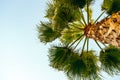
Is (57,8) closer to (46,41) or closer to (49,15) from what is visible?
(49,15)

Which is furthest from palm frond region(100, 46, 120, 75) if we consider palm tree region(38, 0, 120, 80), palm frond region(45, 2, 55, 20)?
palm frond region(45, 2, 55, 20)

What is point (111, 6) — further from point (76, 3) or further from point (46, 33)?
point (46, 33)

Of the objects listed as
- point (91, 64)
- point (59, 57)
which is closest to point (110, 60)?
point (91, 64)

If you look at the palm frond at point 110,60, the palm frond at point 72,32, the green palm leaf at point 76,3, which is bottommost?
the palm frond at point 110,60

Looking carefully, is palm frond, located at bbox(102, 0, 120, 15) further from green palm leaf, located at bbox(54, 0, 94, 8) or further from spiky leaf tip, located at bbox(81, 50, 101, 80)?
spiky leaf tip, located at bbox(81, 50, 101, 80)

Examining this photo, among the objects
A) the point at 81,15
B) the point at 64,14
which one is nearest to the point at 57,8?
the point at 64,14

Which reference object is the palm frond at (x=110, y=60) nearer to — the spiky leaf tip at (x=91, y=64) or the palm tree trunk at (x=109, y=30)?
the spiky leaf tip at (x=91, y=64)

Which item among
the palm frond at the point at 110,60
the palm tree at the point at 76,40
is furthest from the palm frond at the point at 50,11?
the palm frond at the point at 110,60
